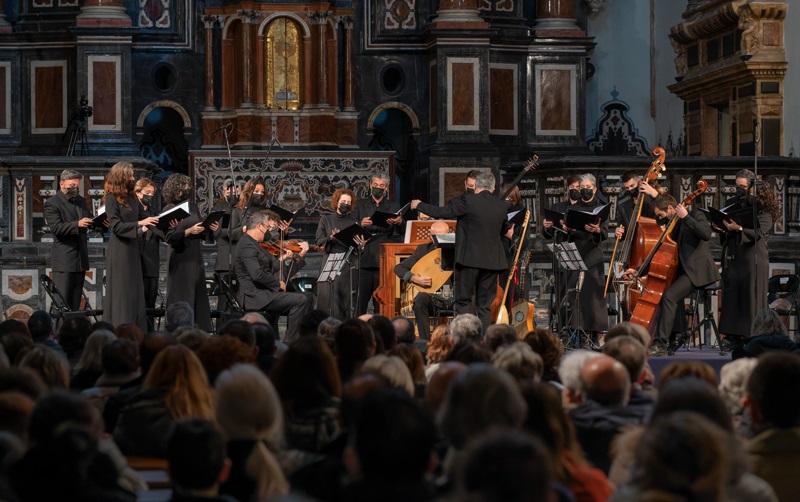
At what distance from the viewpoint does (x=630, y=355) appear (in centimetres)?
652

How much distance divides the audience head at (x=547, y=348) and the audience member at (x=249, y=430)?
3.18m

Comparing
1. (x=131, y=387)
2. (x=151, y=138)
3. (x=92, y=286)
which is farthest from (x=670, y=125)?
(x=131, y=387)

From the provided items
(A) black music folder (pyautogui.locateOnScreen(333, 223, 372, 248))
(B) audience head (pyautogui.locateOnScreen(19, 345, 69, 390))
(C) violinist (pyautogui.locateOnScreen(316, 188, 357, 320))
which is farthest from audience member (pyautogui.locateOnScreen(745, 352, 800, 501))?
(C) violinist (pyautogui.locateOnScreen(316, 188, 357, 320))

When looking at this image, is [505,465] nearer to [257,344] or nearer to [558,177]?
[257,344]

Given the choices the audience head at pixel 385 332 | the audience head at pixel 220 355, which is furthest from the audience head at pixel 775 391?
the audience head at pixel 385 332

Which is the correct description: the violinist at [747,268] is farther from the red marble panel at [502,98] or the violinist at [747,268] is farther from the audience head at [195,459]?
the audience head at [195,459]

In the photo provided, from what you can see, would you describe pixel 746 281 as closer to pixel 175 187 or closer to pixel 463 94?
pixel 175 187

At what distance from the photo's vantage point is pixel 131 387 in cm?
654

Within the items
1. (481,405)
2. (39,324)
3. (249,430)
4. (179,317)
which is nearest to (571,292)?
(179,317)

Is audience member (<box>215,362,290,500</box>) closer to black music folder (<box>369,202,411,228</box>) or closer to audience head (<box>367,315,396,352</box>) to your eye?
audience head (<box>367,315,396,352</box>)

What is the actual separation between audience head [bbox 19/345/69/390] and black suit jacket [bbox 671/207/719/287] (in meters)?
7.59

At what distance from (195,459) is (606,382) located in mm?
2100

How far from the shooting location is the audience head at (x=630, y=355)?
6.52m

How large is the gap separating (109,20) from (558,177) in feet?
21.8
